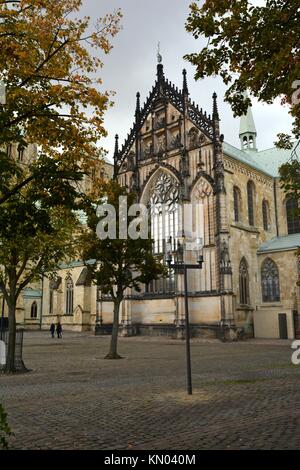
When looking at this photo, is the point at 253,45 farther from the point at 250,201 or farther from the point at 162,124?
the point at 162,124

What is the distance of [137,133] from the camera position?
44375 mm

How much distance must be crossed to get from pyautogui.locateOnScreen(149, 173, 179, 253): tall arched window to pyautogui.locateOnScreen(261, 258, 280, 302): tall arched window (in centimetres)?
866

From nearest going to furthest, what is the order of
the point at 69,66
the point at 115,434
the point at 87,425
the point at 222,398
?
1. the point at 115,434
2. the point at 87,425
3. the point at 222,398
4. the point at 69,66

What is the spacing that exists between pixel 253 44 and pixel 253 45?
2 centimetres

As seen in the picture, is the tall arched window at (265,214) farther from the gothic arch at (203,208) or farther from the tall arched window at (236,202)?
the gothic arch at (203,208)

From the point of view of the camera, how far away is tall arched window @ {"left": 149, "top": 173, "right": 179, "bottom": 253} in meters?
39.9

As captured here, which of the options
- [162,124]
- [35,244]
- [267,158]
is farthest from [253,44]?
[267,158]

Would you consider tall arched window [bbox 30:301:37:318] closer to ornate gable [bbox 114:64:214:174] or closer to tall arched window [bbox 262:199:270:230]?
ornate gable [bbox 114:64:214:174]

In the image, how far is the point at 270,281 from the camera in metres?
38.0

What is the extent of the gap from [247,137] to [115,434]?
175ft

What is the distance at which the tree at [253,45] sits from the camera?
7.20m

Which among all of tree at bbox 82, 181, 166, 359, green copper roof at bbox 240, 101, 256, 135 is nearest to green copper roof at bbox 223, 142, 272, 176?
green copper roof at bbox 240, 101, 256, 135
